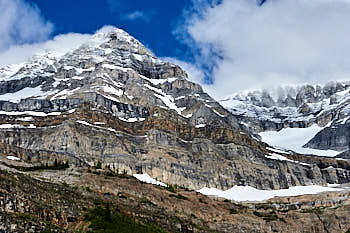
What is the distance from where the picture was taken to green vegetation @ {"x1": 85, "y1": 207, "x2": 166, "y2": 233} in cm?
5362

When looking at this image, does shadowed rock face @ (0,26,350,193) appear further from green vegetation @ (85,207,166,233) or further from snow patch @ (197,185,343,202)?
green vegetation @ (85,207,166,233)

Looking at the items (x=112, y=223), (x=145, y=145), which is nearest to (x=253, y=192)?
(x=145, y=145)

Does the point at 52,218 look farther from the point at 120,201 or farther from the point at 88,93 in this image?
the point at 88,93

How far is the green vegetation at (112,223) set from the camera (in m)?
53.6

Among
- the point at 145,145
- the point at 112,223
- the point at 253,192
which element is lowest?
the point at 112,223

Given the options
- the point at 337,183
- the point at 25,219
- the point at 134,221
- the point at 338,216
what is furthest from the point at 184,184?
the point at 25,219

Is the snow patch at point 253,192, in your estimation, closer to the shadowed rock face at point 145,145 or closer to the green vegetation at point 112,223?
the shadowed rock face at point 145,145

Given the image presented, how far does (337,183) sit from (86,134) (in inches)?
3412

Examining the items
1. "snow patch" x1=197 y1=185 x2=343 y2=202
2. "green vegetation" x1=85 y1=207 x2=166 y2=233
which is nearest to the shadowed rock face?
"snow patch" x1=197 y1=185 x2=343 y2=202

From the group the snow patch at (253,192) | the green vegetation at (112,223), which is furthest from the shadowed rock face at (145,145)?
the green vegetation at (112,223)

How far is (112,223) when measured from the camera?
2184 inches

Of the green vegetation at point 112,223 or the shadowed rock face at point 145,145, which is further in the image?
the shadowed rock face at point 145,145

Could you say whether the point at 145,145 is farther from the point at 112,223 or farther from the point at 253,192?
the point at 112,223

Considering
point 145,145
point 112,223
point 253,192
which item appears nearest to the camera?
point 112,223
